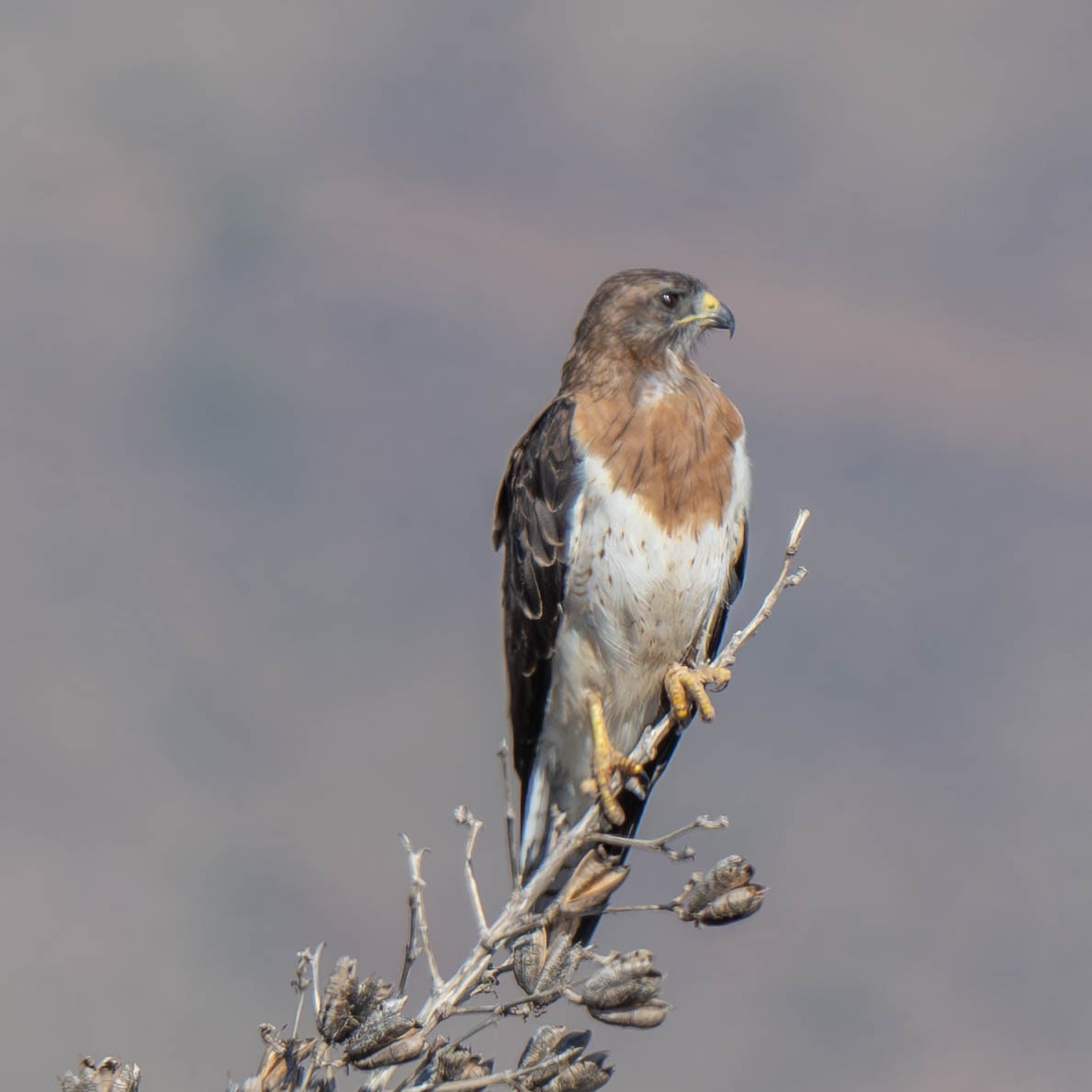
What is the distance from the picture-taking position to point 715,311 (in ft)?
14.9

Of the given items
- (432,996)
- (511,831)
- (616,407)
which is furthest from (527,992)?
(616,407)

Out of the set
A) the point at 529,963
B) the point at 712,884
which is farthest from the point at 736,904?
the point at 529,963

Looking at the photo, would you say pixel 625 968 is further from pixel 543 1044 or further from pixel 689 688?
pixel 689 688

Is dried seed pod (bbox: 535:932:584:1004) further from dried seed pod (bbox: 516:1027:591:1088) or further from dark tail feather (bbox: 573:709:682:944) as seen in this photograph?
dark tail feather (bbox: 573:709:682:944)

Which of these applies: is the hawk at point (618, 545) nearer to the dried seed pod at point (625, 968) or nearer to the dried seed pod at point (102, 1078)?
the dried seed pod at point (625, 968)

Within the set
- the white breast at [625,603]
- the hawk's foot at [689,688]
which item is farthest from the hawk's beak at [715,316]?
the hawk's foot at [689,688]

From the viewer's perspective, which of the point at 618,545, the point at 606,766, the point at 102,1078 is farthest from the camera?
the point at 618,545

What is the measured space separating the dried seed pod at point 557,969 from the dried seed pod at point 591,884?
0.16m

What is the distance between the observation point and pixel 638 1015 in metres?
2.58

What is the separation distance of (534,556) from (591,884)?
150 centimetres

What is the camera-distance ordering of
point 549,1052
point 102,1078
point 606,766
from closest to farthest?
point 102,1078
point 549,1052
point 606,766

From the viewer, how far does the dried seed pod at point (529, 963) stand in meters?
2.72

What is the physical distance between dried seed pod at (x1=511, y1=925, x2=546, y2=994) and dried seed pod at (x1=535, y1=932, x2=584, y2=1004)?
0.6 inches

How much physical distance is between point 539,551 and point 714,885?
5.87 ft
